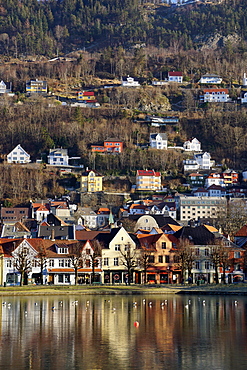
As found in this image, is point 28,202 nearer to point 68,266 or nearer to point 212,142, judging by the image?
point 212,142

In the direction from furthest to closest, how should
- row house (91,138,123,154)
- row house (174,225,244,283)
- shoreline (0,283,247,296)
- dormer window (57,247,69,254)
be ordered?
row house (91,138,123,154) < row house (174,225,244,283) < dormer window (57,247,69,254) < shoreline (0,283,247,296)

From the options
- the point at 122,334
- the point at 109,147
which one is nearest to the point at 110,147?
the point at 109,147

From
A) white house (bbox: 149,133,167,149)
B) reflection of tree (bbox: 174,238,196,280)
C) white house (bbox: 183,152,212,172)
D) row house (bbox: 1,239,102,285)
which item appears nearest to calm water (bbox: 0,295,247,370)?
reflection of tree (bbox: 174,238,196,280)

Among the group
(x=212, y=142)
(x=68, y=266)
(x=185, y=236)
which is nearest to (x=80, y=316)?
(x=68, y=266)

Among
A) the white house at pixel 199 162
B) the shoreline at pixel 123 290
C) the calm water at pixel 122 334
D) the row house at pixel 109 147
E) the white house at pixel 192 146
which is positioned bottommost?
the calm water at pixel 122 334

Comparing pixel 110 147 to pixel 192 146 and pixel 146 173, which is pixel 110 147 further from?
pixel 192 146

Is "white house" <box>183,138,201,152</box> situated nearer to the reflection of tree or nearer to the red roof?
the red roof

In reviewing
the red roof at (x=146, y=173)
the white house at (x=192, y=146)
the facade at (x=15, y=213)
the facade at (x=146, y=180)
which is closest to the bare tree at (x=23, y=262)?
the facade at (x=15, y=213)

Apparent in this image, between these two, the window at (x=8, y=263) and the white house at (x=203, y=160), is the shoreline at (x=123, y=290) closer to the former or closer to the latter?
the window at (x=8, y=263)
